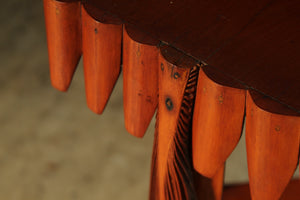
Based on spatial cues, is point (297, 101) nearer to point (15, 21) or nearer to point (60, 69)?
point (60, 69)

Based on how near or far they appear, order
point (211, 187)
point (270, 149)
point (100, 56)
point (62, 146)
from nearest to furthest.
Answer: point (270, 149) < point (100, 56) < point (211, 187) < point (62, 146)

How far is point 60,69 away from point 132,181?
2.60ft

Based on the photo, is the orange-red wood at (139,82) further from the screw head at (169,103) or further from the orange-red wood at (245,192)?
the orange-red wood at (245,192)

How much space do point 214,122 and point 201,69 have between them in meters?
0.07

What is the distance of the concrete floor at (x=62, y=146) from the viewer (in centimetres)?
158

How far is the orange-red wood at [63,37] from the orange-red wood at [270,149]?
29cm

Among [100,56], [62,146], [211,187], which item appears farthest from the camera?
[62,146]

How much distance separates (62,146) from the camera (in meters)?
1.68

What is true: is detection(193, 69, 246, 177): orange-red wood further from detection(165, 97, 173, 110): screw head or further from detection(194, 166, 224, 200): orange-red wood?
detection(194, 166, 224, 200): orange-red wood

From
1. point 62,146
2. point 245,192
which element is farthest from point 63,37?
point 62,146

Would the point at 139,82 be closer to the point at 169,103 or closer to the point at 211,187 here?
the point at 169,103

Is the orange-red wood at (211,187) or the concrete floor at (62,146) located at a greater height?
the orange-red wood at (211,187)

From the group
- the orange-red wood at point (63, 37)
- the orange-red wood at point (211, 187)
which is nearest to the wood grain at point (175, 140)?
the orange-red wood at point (211, 187)

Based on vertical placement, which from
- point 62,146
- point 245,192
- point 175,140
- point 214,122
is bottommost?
point 62,146
